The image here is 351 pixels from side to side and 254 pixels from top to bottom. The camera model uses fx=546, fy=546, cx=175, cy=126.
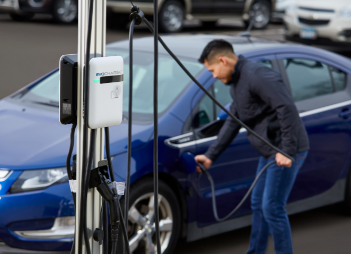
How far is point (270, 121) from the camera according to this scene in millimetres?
3451

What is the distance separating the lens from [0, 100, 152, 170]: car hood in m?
3.25

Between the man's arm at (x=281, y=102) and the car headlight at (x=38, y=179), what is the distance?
1.29 m

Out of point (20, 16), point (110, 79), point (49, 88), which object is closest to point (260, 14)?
point (20, 16)

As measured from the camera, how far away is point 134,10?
2055mm

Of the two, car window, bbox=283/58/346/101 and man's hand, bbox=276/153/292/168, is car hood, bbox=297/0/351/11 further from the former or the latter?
man's hand, bbox=276/153/292/168

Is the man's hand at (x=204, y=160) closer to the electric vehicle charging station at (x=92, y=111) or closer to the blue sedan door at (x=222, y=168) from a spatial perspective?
the blue sedan door at (x=222, y=168)

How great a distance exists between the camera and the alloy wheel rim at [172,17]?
14.3 metres

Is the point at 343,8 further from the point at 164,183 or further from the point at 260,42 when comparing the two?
the point at 164,183

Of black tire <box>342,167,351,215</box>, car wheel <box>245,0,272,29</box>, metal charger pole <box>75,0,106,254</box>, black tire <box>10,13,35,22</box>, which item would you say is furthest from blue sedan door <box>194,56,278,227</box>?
car wheel <box>245,0,272,29</box>

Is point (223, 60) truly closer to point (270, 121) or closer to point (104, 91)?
point (270, 121)

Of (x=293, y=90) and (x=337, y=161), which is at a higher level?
(x=293, y=90)

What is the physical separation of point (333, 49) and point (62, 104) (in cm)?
1198

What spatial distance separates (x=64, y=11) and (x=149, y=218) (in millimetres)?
12002

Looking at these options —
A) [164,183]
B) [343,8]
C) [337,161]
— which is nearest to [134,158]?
Answer: [164,183]
